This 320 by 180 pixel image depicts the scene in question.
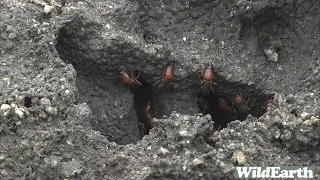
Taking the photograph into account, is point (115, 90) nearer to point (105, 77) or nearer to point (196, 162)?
point (105, 77)

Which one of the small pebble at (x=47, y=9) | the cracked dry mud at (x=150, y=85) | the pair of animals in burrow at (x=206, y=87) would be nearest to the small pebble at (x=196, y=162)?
the cracked dry mud at (x=150, y=85)

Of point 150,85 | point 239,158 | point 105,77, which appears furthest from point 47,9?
point 239,158

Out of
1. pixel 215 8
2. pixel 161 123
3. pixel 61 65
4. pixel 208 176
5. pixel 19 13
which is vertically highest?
pixel 215 8

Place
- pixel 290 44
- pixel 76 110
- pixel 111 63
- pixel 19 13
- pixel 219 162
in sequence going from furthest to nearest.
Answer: pixel 290 44 < pixel 111 63 < pixel 19 13 < pixel 76 110 < pixel 219 162

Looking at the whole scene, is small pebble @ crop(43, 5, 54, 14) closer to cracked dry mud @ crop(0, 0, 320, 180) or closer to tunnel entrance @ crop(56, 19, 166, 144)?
cracked dry mud @ crop(0, 0, 320, 180)

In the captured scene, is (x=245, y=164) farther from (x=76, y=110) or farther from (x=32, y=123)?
(x=32, y=123)

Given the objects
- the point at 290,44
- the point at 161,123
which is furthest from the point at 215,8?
the point at 161,123
